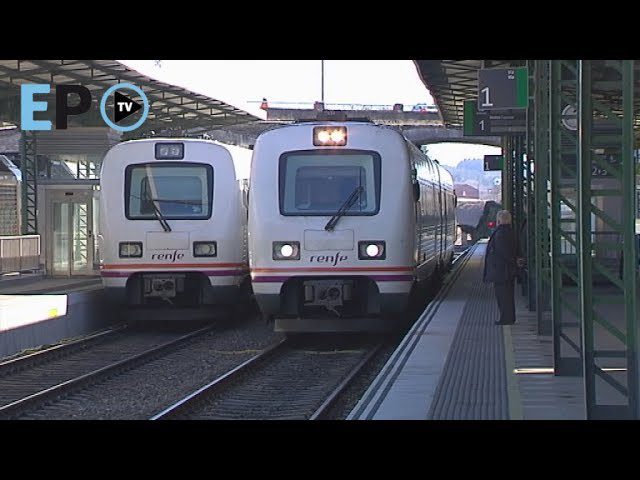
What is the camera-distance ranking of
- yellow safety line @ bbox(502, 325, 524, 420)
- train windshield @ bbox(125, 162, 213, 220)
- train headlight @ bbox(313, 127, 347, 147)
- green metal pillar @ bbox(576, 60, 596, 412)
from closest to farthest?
green metal pillar @ bbox(576, 60, 596, 412)
yellow safety line @ bbox(502, 325, 524, 420)
train headlight @ bbox(313, 127, 347, 147)
train windshield @ bbox(125, 162, 213, 220)

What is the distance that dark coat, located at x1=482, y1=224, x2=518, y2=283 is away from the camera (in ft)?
47.3

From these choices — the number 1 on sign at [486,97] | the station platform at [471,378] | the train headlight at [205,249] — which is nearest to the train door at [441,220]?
the number 1 on sign at [486,97]

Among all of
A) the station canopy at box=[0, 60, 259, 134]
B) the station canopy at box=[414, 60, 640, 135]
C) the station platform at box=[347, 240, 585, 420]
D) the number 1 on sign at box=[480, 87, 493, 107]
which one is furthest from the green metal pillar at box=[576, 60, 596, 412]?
the station canopy at box=[0, 60, 259, 134]

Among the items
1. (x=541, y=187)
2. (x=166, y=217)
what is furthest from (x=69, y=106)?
(x=541, y=187)

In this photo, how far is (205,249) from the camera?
16.5 metres

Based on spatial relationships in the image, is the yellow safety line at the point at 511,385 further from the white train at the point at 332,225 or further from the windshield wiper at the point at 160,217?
the windshield wiper at the point at 160,217

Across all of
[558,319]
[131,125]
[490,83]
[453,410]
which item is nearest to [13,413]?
[453,410]

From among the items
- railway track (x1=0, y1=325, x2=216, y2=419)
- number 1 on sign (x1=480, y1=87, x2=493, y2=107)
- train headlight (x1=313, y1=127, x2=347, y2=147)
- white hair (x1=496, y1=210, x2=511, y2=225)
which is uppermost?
number 1 on sign (x1=480, y1=87, x2=493, y2=107)

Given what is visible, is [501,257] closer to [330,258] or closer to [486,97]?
[330,258]

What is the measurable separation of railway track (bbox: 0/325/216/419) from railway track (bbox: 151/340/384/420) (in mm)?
1426

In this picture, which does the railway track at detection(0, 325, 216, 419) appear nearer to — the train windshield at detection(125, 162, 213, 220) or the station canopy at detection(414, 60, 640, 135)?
the train windshield at detection(125, 162, 213, 220)

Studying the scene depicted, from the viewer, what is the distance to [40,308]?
622 inches

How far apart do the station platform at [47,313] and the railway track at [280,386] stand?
133 inches
